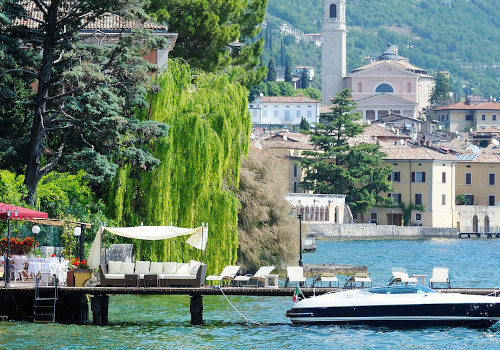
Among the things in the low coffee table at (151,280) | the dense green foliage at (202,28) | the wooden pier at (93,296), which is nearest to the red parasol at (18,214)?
the wooden pier at (93,296)

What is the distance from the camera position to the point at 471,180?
10981 centimetres

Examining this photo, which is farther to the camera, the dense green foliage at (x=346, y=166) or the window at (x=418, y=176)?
the window at (x=418, y=176)

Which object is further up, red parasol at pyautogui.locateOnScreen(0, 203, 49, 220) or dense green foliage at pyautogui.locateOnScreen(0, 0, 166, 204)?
dense green foliage at pyautogui.locateOnScreen(0, 0, 166, 204)

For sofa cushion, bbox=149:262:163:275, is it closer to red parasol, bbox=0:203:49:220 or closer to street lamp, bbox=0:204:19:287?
red parasol, bbox=0:203:49:220

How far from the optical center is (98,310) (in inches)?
1046

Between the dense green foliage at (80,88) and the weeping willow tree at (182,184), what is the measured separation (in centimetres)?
59

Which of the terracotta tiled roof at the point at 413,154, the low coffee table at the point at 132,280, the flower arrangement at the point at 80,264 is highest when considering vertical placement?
the terracotta tiled roof at the point at 413,154

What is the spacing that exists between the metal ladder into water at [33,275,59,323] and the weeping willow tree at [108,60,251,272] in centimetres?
526

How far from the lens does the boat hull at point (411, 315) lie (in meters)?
25.8

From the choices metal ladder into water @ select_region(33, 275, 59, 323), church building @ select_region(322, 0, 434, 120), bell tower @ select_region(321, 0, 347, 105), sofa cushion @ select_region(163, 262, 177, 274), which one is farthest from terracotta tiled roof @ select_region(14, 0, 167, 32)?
bell tower @ select_region(321, 0, 347, 105)

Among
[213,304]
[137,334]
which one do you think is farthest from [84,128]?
[137,334]

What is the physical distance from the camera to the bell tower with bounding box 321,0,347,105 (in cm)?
A: 18562

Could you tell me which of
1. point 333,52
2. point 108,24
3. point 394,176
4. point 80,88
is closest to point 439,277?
point 80,88

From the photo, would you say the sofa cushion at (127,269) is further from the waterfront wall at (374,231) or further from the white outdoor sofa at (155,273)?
the waterfront wall at (374,231)
